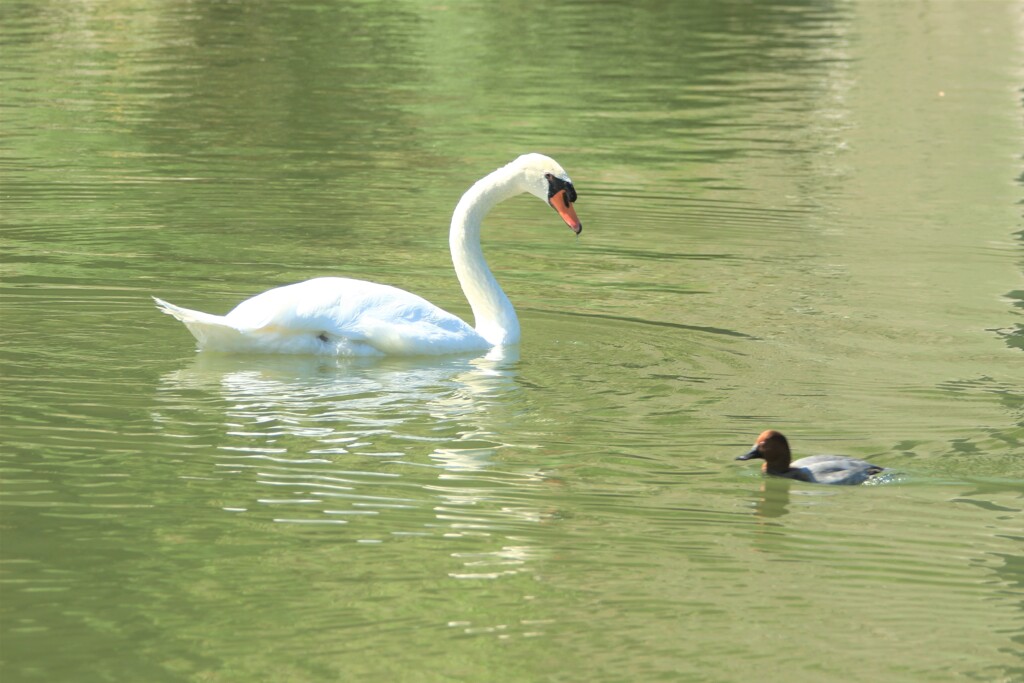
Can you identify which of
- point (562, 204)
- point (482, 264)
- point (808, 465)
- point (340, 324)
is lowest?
point (808, 465)

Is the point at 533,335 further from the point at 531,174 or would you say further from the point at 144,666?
the point at 144,666

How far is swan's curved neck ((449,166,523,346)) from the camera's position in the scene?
36.7ft

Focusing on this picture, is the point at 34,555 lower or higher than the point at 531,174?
lower

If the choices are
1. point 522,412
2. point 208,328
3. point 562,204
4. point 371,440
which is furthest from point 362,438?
point 562,204

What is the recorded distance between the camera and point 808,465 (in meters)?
8.42

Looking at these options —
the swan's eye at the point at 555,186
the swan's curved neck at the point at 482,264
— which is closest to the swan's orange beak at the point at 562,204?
the swan's eye at the point at 555,186

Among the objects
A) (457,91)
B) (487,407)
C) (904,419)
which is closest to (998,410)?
(904,419)

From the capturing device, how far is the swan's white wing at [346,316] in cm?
1027

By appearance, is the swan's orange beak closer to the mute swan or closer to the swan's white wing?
the mute swan

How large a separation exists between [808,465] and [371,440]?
221cm

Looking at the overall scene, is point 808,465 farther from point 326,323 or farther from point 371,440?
point 326,323

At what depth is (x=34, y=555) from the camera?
7102 millimetres

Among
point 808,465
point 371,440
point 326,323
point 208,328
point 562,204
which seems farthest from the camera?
point 562,204

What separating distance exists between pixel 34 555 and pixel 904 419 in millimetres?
4830
